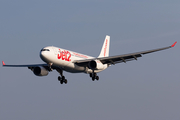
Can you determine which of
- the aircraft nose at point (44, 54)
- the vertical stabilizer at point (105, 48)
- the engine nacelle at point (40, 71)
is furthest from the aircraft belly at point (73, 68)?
the vertical stabilizer at point (105, 48)

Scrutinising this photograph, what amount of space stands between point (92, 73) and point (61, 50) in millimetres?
9731

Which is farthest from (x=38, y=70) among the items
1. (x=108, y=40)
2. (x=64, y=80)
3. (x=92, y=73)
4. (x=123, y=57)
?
(x=108, y=40)

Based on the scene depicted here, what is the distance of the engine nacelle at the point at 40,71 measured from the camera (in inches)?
2327

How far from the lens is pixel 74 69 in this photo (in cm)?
5653

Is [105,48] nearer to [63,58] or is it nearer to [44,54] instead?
[63,58]

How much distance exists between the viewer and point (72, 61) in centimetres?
5550

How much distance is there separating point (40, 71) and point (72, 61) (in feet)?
22.5

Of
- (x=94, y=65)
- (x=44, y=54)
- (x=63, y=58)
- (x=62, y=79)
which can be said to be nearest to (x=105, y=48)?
(x=62, y=79)

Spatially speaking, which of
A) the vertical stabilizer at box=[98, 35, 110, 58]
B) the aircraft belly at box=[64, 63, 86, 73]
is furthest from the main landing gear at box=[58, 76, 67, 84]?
the vertical stabilizer at box=[98, 35, 110, 58]

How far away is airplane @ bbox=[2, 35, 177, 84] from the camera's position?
5238 cm

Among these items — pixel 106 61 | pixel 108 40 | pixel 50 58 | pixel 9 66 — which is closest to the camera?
pixel 50 58

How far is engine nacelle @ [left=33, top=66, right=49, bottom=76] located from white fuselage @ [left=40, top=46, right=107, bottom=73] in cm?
465

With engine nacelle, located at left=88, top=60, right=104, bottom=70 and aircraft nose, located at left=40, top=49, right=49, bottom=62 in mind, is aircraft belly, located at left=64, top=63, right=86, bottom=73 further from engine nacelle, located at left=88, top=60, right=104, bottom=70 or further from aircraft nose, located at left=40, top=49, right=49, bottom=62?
aircraft nose, located at left=40, top=49, right=49, bottom=62

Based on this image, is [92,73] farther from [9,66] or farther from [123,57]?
[9,66]
